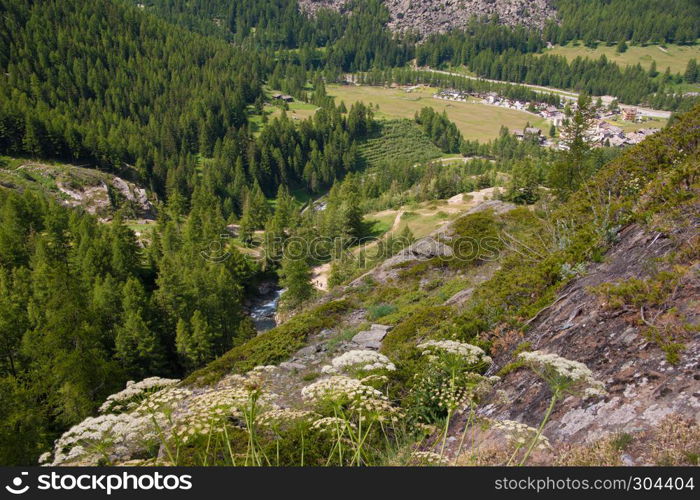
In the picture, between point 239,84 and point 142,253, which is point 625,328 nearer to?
point 142,253

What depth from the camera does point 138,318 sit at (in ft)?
139

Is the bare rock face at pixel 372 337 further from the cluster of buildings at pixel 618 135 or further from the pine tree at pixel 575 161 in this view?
the cluster of buildings at pixel 618 135

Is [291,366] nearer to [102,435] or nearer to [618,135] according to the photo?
[102,435]

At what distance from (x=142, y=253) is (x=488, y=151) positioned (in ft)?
427

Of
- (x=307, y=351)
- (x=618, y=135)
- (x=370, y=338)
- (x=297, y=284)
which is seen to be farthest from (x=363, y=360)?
(x=618, y=135)

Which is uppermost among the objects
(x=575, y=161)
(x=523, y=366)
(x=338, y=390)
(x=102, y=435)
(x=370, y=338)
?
(x=575, y=161)

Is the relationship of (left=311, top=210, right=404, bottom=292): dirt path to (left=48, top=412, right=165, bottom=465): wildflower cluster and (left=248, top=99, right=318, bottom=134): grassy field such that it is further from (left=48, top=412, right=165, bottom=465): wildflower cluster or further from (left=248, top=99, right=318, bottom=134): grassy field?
(left=248, top=99, right=318, bottom=134): grassy field

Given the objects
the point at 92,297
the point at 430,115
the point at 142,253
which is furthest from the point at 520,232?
the point at 430,115

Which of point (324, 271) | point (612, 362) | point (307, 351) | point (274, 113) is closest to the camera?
point (612, 362)

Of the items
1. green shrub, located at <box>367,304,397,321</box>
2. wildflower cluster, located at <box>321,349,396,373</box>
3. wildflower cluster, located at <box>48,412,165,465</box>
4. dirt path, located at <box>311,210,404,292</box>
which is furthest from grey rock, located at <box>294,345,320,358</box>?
dirt path, located at <box>311,210,404,292</box>

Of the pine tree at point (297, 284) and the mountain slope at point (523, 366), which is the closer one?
the mountain slope at point (523, 366)

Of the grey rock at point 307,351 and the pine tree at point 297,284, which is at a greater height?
the grey rock at point 307,351

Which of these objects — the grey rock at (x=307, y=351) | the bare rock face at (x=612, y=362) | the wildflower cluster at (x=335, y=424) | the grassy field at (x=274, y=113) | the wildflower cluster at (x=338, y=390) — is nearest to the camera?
the wildflower cluster at (x=335, y=424)

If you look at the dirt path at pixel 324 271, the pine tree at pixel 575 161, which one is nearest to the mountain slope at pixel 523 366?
the pine tree at pixel 575 161
